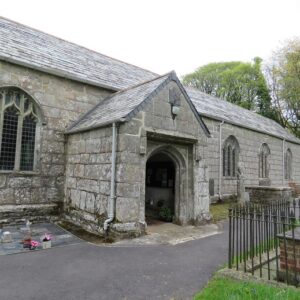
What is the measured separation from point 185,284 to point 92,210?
3786 mm

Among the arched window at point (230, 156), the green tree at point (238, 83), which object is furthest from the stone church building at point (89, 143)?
the green tree at point (238, 83)

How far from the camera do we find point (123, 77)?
1197 centimetres

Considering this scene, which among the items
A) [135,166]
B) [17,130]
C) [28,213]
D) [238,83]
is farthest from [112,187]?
[238,83]

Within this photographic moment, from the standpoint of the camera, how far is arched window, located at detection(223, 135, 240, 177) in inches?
590

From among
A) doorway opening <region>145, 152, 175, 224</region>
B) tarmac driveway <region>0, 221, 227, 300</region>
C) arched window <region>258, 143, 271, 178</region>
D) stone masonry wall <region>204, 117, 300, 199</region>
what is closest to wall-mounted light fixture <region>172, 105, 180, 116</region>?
doorway opening <region>145, 152, 175, 224</region>

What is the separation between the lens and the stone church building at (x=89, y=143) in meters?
6.57

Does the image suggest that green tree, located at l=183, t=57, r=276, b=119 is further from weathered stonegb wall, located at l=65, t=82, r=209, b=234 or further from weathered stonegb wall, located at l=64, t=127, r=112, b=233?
weathered stonegb wall, located at l=64, t=127, r=112, b=233

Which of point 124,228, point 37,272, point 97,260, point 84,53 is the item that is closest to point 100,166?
point 124,228

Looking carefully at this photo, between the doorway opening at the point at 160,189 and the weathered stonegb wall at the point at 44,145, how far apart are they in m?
3.45

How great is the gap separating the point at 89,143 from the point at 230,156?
10.3 meters

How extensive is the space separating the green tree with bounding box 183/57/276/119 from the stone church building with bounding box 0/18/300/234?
26060 millimetres

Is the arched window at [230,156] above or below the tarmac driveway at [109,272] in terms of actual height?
above

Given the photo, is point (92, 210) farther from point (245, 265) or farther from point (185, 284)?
point (245, 265)

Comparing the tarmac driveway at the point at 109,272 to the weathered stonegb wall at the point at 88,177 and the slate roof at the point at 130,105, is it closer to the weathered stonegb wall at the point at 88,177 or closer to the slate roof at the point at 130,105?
the weathered stonegb wall at the point at 88,177
